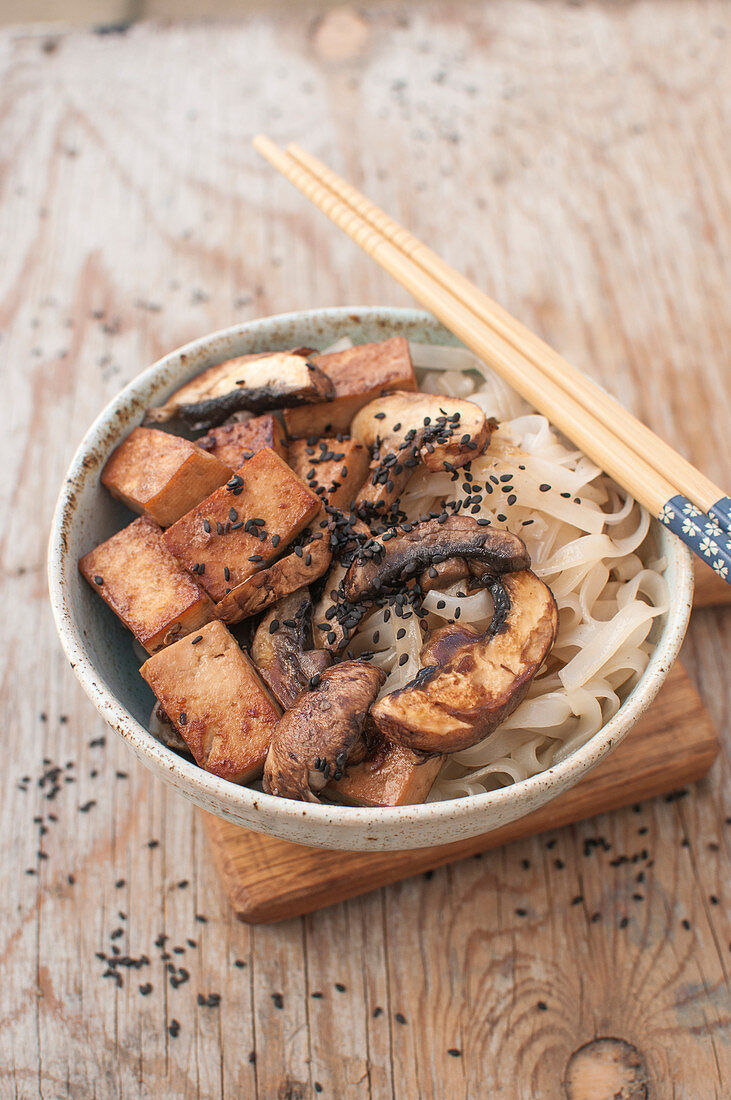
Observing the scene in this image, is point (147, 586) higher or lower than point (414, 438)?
higher

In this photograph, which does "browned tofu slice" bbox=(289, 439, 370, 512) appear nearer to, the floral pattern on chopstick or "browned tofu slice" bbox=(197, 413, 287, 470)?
"browned tofu slice" bbox=(197, 413, 287, 470)

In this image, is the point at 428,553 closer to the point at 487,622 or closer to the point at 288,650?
the point at 487,622

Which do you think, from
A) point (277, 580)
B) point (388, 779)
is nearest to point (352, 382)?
point (277, 580)

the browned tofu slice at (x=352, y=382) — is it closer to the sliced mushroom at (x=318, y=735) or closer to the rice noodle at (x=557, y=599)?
the rice noodle at (x=557, y=599)

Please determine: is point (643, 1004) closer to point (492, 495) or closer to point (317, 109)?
point (492, 495)

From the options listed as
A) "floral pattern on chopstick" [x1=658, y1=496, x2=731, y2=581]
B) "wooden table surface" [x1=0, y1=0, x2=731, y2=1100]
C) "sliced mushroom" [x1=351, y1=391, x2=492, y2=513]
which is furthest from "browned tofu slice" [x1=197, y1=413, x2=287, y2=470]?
"wooden table surface" [x1=0, y1=0, x2=731, y2=1100]

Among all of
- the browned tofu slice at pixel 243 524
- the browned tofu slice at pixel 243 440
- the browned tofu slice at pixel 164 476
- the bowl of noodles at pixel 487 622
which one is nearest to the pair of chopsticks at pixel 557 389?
the bowl of noodles at pixel 487 622
